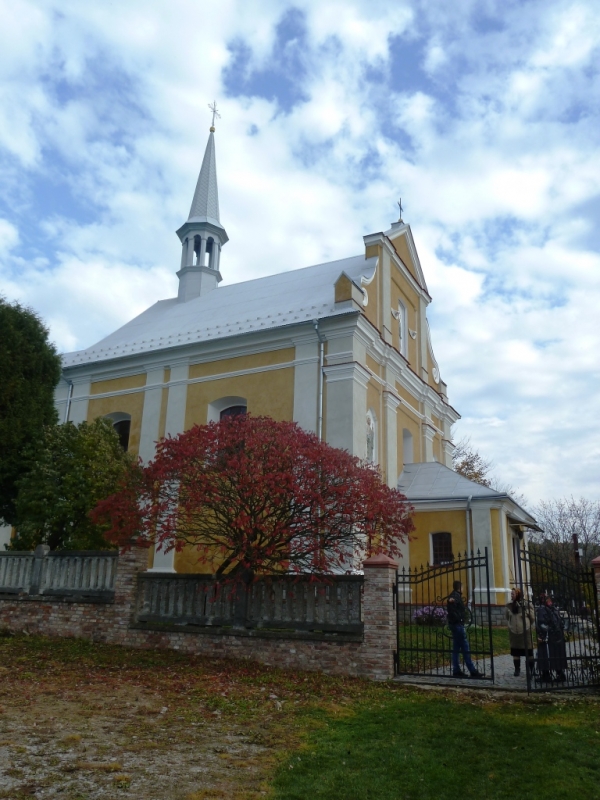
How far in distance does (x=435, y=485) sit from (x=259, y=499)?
463 inches

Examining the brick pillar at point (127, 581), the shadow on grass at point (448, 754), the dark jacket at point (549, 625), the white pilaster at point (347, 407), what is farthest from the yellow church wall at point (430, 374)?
the shadow on grass at point (448, 754)

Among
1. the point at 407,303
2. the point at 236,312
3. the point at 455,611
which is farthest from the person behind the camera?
the point at 407,303

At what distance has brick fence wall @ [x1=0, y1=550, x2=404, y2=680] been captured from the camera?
424 inches

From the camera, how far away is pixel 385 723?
312 inches

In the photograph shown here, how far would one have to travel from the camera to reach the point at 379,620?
424 inches

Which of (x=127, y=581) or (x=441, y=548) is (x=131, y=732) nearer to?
(x=127, y=581)

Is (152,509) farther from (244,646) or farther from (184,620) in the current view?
A: (244,646)

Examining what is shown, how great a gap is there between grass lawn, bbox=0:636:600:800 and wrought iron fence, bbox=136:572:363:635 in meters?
1.08


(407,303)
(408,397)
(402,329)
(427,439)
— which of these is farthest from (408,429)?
(407,303)

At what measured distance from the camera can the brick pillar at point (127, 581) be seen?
521 inches

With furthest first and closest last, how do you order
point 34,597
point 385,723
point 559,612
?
point 34,597
point 559,612
point 385,723

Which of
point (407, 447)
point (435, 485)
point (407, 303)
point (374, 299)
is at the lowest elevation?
point (435, 485)

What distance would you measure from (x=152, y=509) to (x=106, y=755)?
6.70 m

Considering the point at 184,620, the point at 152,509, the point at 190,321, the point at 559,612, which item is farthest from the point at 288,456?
the point at 190,321
